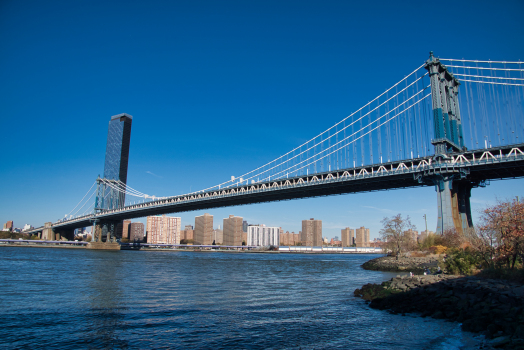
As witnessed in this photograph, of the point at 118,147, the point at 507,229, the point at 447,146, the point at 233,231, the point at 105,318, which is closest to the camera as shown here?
the point at 105,318

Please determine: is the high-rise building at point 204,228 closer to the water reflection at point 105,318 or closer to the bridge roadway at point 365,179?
the bridge roadway at point 365,179

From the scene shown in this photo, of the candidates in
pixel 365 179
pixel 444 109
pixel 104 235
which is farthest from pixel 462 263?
pixel 104 235

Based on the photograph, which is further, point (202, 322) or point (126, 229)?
point (126, 229)

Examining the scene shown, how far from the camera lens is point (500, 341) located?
29.1 ft

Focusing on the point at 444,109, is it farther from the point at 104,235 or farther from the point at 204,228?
the point at 204,228

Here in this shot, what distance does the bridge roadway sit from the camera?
117ft

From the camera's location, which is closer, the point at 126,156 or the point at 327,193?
the point at 327,193

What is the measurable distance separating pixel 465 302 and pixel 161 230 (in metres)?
154

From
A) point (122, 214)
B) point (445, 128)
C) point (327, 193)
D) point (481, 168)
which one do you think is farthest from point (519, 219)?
point (122, 214)

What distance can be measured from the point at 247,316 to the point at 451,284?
359 inches

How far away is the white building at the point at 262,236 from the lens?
17300 centimetres

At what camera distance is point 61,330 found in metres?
10.3

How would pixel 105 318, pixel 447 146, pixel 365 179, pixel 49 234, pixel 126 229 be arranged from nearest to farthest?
pixel 105 318
pixel 447 146
pixel 365 179
pixel 49 234
pixel 126 229

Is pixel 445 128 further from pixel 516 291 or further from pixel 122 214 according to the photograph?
pixel 122 214
